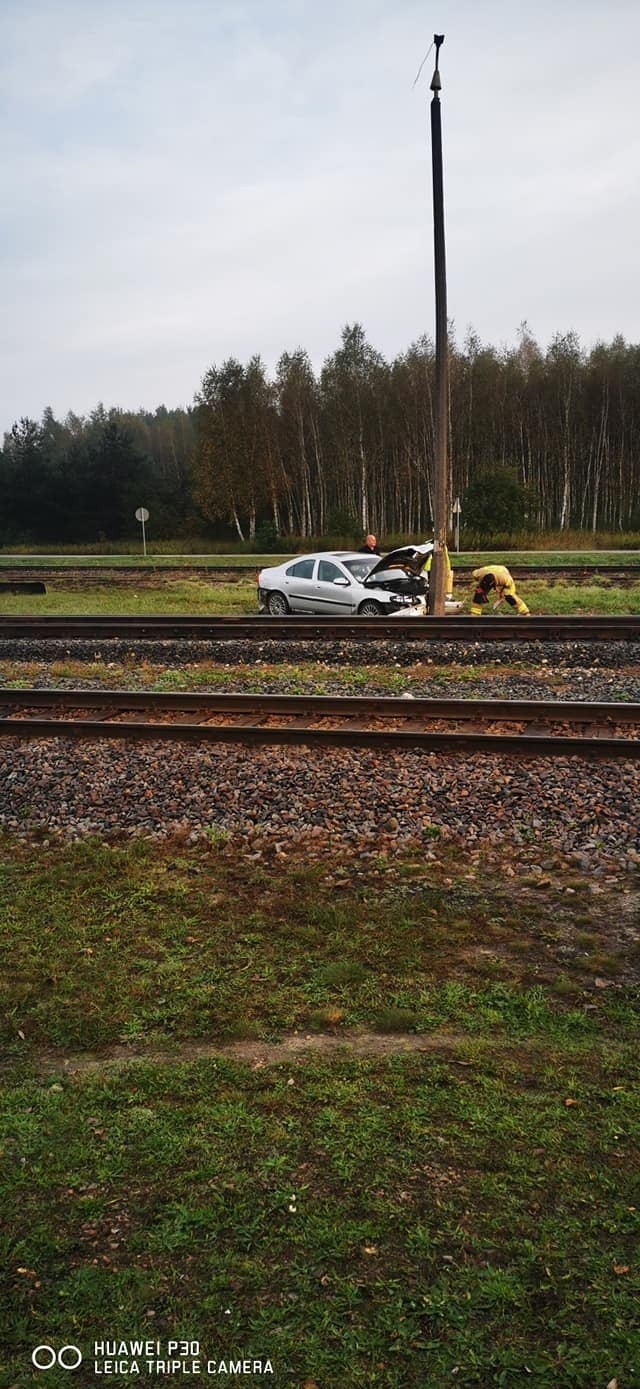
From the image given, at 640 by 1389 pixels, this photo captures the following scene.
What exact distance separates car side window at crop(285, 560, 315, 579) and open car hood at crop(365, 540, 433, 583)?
1.16m

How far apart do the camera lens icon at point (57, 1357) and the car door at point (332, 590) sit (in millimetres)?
13967

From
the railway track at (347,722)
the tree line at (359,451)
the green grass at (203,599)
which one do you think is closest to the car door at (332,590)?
the green grass at (203,599)

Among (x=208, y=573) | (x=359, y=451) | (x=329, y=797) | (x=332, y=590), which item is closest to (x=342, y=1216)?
(x=329, y=797)

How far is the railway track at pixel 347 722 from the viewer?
8086 millimetres

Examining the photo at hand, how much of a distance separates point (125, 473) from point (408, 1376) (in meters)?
59.2

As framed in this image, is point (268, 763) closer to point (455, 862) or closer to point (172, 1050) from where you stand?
point (455, 862)

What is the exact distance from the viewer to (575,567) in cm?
2392

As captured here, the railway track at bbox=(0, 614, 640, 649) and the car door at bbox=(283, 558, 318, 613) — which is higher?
the car door at bbox=(283, 558, 318, 613)

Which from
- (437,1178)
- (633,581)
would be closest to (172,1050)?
(437,1178)

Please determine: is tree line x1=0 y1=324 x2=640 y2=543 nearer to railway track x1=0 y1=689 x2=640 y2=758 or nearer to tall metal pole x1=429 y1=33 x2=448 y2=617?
tall metal pole x1=429 y1=33 x2=448 y2=617

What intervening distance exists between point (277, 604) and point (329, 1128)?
14406 mm

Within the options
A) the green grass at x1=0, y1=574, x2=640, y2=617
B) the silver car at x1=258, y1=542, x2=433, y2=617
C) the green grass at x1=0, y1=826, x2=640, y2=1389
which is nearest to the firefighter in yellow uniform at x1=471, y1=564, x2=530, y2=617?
the green grass at x1=0, y1=574, x2=640, y2=617

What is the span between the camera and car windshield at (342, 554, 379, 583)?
16.8 metres

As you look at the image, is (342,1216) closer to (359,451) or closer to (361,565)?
(361,565)
